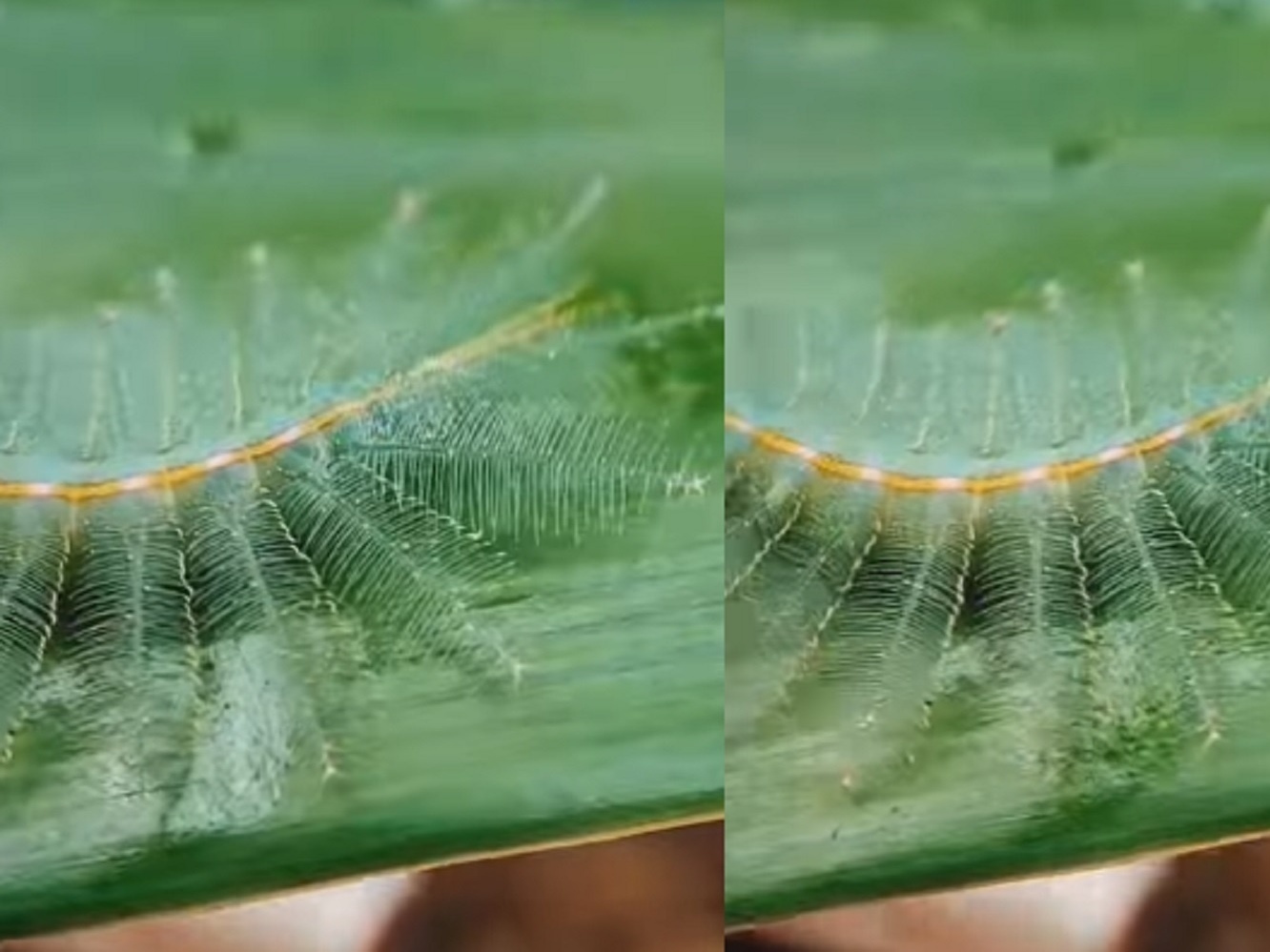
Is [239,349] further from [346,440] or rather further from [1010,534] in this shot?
[1010,534]

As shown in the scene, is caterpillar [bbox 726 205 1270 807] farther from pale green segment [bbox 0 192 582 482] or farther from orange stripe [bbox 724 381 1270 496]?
pale green segment [bbox 0 192 582 482]

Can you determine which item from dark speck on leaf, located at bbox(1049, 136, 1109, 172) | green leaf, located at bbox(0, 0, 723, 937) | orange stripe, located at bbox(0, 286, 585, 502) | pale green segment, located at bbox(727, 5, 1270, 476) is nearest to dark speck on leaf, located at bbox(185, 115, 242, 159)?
green leaf, located at bbox(0, 0, 723, 937)

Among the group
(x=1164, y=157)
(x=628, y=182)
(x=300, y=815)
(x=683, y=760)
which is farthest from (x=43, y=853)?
(x=1164, y=157)

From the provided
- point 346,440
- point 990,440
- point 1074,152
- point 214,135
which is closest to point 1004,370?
point 990,440

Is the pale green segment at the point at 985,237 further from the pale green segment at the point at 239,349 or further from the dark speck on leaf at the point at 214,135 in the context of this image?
the dark speck on leaf at the point at 214,135

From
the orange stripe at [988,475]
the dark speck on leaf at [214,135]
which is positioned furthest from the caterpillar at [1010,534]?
the dark speck on leaf at [214,135]
